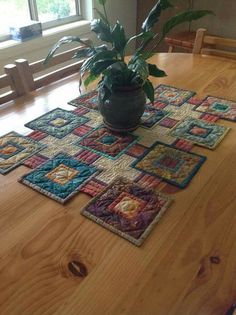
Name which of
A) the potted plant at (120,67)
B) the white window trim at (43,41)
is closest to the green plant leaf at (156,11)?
the potted plant at (120,67)

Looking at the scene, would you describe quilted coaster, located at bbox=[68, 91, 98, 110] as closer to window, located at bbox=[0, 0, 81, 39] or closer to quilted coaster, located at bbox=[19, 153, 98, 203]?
quilted coaster, located at bbox=[19, 153, 98, 203]

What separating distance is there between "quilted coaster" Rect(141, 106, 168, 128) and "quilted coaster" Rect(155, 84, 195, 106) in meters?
0.10

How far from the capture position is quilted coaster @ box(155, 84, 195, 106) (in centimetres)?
124

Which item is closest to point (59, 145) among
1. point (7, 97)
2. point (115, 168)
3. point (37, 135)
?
point (37, 135)

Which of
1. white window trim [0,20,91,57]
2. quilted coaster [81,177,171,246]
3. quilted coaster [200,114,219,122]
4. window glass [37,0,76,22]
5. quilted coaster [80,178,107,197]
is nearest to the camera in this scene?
quilted coaster [81,177,171,246]

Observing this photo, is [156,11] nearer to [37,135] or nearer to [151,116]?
[151,116]

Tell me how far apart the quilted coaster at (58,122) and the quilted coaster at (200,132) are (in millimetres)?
340

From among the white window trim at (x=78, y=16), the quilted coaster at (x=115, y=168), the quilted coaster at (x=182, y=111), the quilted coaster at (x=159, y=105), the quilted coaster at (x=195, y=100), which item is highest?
the white window trim at (x=78, y=16)

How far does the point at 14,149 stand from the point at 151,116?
1.62 feet

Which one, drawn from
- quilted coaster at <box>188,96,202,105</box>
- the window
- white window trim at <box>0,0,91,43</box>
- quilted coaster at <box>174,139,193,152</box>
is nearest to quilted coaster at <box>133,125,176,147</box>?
quilted coaster at <box>174,139,193,152</box>

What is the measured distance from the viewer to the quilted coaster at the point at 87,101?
1.22 m

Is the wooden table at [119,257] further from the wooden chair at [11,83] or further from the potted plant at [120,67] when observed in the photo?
the wooden chair at [11,83]

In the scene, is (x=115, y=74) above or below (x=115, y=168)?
above

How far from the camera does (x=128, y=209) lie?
739 mm
